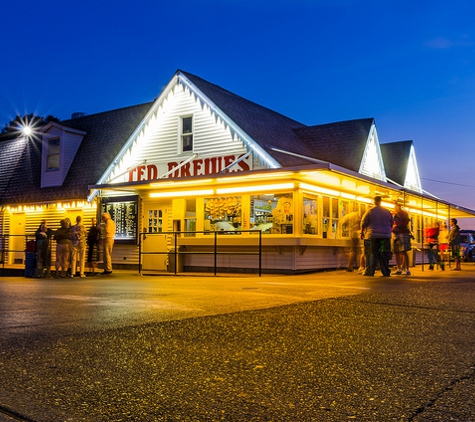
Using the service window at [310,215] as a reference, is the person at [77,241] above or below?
below

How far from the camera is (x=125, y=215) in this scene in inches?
874

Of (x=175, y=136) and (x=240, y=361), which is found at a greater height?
(x=175, y=136)

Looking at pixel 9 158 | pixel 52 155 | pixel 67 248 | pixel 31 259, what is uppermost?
pixel 9 158

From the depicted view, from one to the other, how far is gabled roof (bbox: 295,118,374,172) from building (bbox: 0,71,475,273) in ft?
0.16

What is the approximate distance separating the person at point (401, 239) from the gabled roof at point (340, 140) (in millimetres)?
7385

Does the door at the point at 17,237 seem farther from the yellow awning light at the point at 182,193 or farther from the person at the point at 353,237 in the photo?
the person at the point at 353,237

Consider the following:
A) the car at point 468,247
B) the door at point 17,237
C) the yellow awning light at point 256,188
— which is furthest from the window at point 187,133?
the car at point 468,247

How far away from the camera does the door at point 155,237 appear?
2166 centimetres

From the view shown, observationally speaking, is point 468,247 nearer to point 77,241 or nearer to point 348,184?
point 348,184

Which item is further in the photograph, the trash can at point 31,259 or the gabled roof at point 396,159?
the gabled roof at point 396,159

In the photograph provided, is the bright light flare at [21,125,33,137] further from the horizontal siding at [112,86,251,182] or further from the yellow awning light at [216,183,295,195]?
the yellow awning light at [216,183,295,195]

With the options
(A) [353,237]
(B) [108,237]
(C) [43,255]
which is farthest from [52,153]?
(A) [353,237]

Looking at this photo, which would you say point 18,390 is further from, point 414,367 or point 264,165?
point 264,165

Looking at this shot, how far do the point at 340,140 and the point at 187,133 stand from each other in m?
7.01
